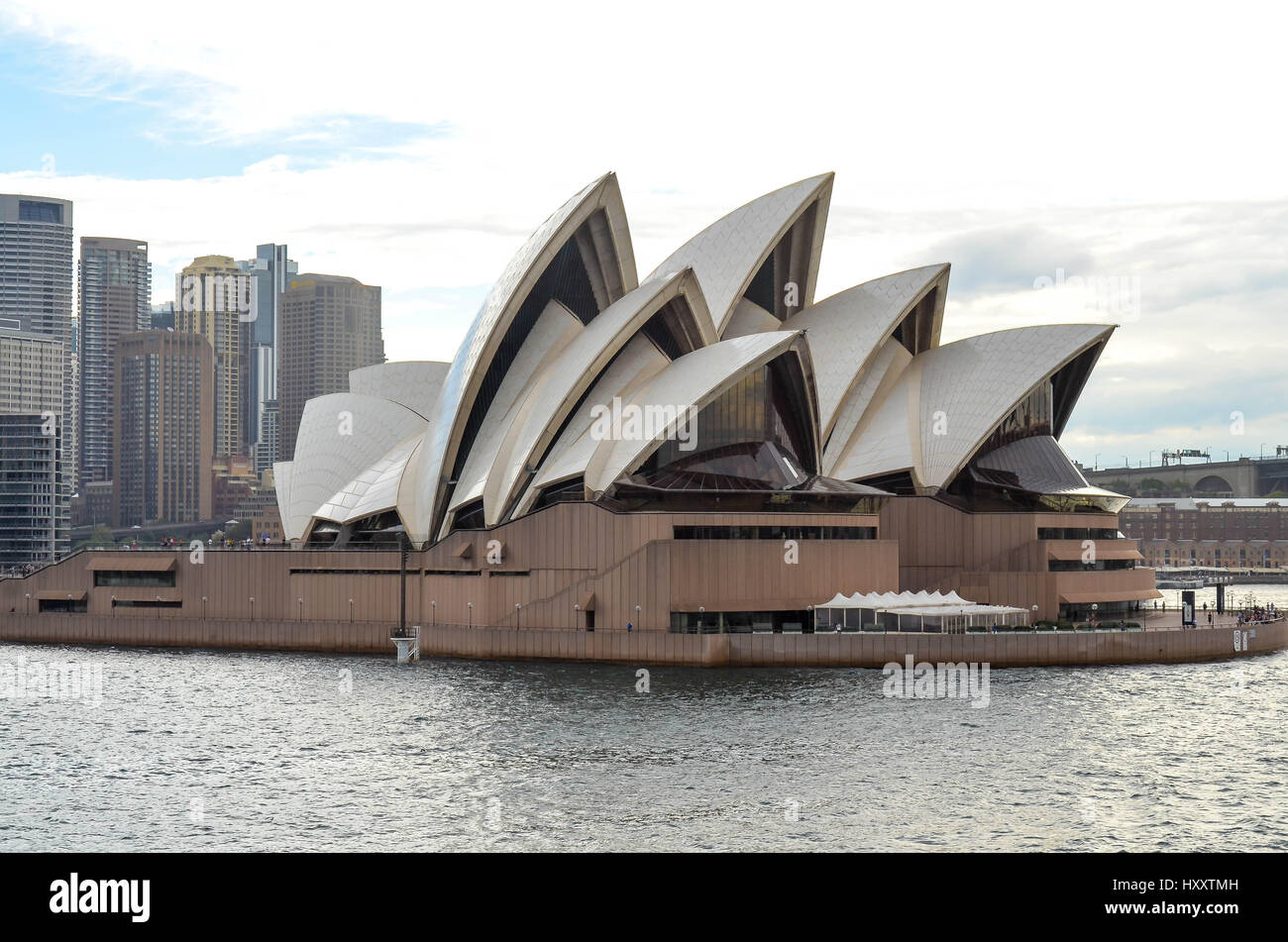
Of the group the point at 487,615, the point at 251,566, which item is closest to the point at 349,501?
the point at 251,566

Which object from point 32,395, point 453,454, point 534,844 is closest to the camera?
point 534,844

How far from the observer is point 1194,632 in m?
52.7

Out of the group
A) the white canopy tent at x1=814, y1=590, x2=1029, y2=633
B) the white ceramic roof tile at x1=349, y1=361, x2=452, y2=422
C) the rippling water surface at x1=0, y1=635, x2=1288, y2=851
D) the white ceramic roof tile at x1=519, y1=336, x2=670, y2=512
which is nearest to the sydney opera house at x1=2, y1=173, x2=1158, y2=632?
the white ceramic roof tile at x1=519, y1=336, x2=670, y2=512

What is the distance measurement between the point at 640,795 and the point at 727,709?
437 inches

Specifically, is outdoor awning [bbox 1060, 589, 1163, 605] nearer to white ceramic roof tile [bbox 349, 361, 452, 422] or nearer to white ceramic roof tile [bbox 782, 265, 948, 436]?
white ceramic roof tile [bbox 782, 265, 948, 436]

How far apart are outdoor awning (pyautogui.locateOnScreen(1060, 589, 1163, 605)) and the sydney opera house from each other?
137mm

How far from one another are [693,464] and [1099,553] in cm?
2026

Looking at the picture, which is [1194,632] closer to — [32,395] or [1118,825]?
[1118,825]

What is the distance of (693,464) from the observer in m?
54.9

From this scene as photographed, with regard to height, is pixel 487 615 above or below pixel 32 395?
below

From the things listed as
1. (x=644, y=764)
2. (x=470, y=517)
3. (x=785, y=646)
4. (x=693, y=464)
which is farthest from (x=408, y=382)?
(x=644, y=764)

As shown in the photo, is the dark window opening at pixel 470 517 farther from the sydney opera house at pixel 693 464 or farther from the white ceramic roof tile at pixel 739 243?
the white ceramic roof tile at pixel 739 243

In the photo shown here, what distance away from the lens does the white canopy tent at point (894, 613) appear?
168ft

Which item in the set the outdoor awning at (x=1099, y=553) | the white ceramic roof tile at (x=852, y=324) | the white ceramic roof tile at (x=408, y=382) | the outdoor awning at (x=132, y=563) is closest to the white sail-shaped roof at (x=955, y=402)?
the white ceramic roof tile at (x=852, y=324)
